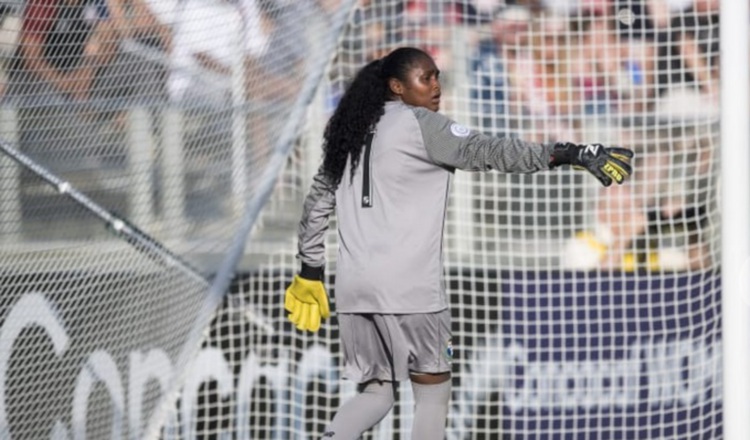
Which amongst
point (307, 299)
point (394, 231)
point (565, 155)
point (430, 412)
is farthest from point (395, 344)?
point (565, 155)

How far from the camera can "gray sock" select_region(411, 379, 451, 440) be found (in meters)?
→ 3.76

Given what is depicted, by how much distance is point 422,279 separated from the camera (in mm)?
3693

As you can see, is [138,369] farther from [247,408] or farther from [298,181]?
[298,181]

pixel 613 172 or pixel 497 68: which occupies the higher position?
pixel 497 68

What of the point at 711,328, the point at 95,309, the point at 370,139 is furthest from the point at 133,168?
the point at 711,328

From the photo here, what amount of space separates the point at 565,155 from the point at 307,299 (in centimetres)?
107

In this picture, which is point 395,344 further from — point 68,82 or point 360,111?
point 68,82

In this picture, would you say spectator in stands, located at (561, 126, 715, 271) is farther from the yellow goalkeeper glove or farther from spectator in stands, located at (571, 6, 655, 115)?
the yellow goalkeeper glove

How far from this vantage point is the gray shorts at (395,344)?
3.72 metres

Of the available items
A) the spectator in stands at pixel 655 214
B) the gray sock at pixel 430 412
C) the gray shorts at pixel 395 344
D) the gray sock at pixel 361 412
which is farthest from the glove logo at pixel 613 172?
the spectator in stands at pixel 655 214

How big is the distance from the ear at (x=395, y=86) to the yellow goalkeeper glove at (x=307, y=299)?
616 millimetres

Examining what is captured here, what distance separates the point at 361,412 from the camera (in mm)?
3775

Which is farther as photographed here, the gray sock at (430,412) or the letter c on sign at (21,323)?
the letter c on sign at (21,323)

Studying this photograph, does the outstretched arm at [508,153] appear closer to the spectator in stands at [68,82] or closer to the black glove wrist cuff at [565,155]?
the black glove wrist cuff at [565,155]
